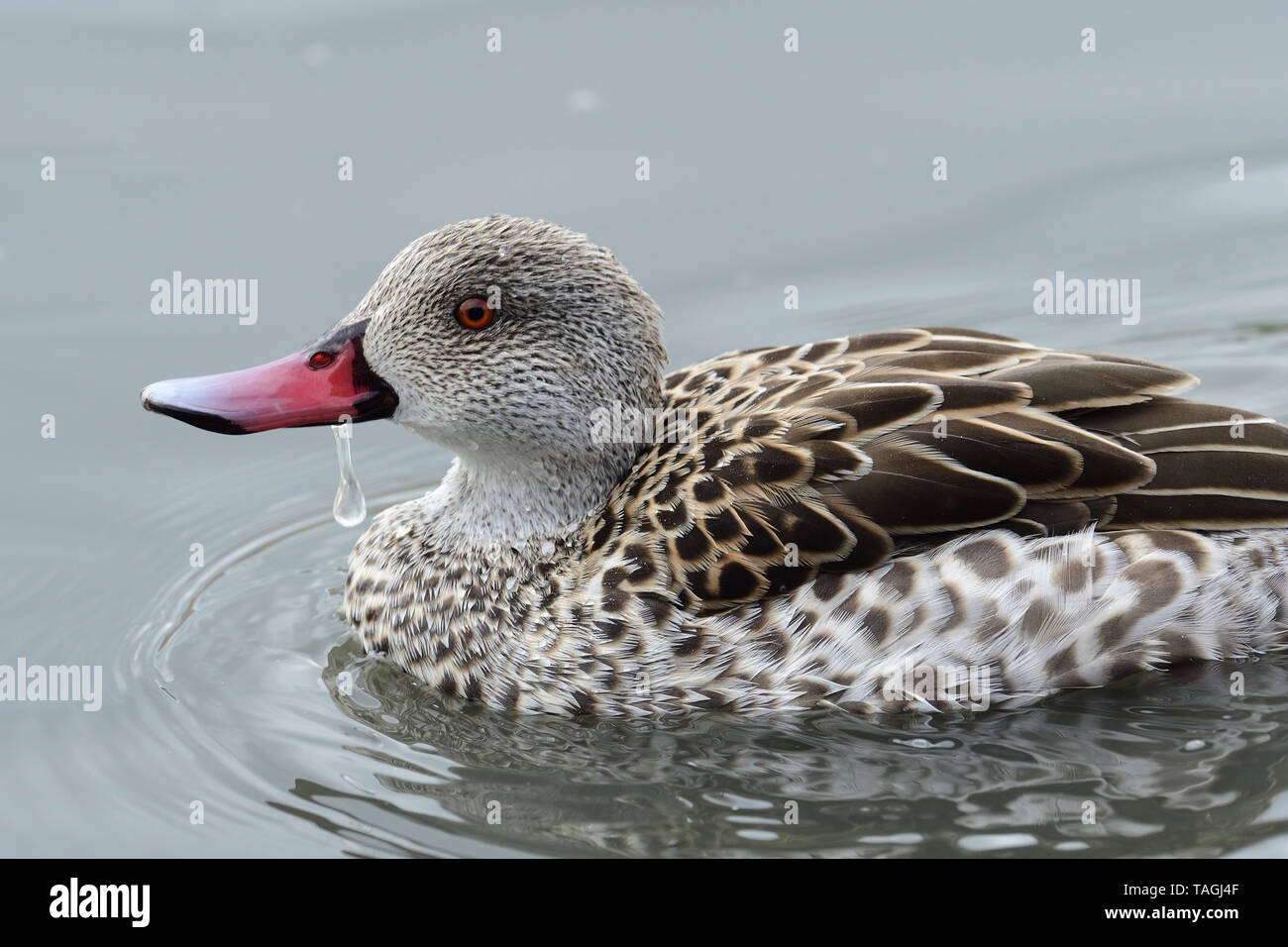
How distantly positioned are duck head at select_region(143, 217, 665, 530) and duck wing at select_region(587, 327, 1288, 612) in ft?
1.82

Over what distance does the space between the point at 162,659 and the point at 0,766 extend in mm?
1008

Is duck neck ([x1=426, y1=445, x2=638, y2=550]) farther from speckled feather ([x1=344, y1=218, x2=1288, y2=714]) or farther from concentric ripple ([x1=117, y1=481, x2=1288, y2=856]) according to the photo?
concentric ripple ([x1=117, y1=481, x2=1288, y2=856])

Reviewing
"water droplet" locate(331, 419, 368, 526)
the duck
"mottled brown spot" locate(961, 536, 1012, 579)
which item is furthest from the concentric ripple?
"water droplet" locate(331, 419, 368, 526)

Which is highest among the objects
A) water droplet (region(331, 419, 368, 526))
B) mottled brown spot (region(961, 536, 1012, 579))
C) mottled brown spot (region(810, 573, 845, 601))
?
water droplet (region(331, 419, 368, 526))

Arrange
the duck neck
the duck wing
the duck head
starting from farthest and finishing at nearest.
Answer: the duck neck → the duck head → the duck wing

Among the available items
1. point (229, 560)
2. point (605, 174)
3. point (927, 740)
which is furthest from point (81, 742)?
point (605, 174)

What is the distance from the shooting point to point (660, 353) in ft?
25.9

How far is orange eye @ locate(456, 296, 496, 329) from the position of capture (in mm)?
7660

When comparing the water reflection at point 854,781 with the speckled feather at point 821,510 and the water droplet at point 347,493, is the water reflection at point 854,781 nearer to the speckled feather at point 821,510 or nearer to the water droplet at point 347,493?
the speckled feather at point 821,510

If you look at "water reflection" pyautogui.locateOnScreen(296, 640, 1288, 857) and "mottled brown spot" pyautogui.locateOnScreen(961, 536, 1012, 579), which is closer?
"water reflection" pyautogui.locateOnScreen(296, 640, 1288, 857)

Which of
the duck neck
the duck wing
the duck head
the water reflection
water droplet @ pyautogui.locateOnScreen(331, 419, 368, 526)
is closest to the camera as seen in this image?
the water reflection
